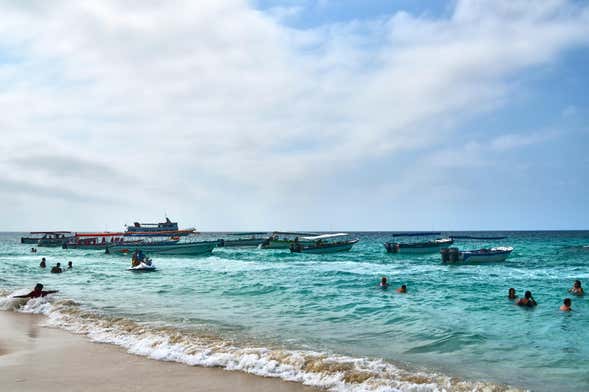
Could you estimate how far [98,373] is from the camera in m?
10.3

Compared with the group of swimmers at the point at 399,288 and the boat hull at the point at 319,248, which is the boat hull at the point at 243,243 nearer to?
the boat hull at the point at 319,248

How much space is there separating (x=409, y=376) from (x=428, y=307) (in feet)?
35.7

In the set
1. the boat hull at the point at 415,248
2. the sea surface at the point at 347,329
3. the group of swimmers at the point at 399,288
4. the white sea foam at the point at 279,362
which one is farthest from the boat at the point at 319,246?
the white sea foam at the point at 279,362

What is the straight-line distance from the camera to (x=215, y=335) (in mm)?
14305

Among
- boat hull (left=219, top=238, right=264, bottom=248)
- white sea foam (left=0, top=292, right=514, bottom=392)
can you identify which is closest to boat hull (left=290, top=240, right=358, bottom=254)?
boat hull (left=219, top=238, right=264, bottom=248)

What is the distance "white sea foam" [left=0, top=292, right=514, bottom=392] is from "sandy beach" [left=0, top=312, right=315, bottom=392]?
38 cm

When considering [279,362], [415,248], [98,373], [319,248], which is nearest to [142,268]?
[98,373]

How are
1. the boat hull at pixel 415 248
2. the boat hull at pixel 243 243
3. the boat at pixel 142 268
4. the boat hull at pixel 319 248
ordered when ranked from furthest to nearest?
1. the boat hull at pixel 243 243
2. the boat hull at pixel 319 248
3. the boat hull at pixel 415 248
4. the boat at pixel 142 268

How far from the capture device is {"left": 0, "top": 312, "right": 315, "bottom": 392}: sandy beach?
9.42 meters

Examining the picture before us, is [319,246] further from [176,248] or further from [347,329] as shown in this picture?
[347,329]

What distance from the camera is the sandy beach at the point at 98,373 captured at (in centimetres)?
942

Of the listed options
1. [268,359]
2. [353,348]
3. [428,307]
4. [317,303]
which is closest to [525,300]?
[428,307]

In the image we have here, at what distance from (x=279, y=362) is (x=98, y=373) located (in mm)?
4002

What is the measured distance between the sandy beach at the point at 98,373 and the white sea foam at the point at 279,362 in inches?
14.9
